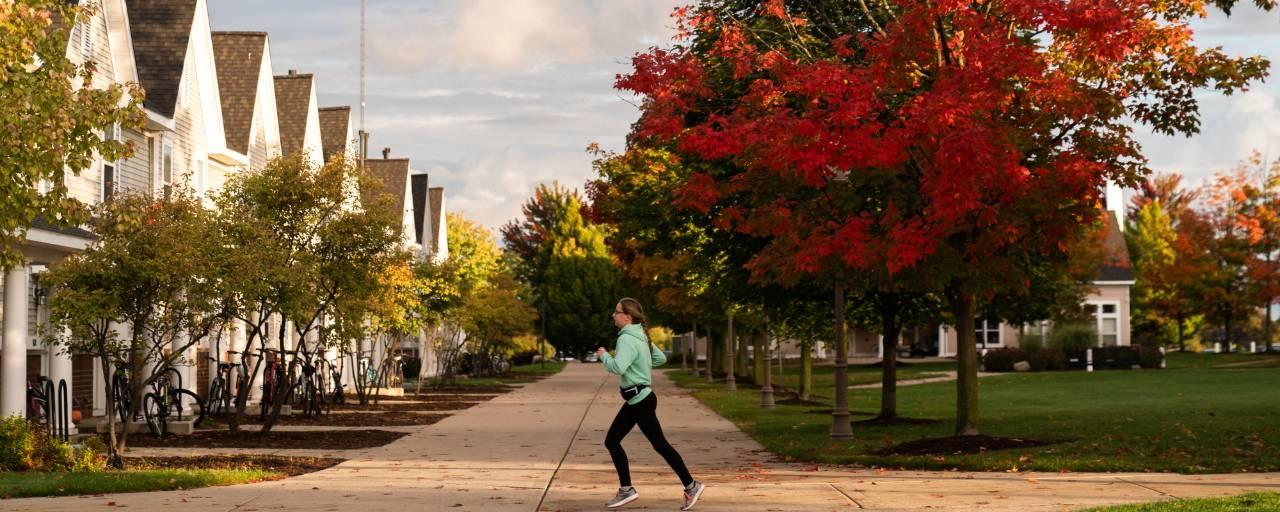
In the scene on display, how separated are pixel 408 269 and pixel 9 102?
80.2ft

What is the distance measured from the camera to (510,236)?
106 meters

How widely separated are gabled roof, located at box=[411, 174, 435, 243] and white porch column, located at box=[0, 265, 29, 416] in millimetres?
48594

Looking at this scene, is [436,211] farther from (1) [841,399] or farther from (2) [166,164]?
(1) [841,399]

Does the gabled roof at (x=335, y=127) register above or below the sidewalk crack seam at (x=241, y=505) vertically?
above

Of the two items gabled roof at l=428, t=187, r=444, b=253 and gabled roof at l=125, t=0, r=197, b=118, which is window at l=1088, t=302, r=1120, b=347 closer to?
gabled roof at l=428, t=187, r=444, b=253

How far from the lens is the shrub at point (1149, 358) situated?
57.8m

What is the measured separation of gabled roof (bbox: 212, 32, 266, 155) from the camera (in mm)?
37344

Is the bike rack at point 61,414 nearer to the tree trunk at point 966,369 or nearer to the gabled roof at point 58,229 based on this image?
the gabled roof at point 58,229

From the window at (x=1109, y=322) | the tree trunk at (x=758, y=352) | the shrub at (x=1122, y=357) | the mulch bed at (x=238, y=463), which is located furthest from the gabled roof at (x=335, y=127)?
the window at (x=1109, y=322)

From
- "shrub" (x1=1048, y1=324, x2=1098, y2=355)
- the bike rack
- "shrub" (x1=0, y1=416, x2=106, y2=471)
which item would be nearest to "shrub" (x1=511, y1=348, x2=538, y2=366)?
"shrub" (x1=1048, y1=324, x2=1098, y2=355)

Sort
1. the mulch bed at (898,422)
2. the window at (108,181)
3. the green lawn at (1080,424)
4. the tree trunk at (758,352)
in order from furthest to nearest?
the tree trunk at (758,352) < the window at (108,181) < the mulch bed at (898,422) < the green lawn at (1080,424)

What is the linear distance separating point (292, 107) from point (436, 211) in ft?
113

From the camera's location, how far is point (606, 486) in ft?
50.9

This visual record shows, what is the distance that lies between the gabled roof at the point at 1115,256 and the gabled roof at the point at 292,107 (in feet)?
135
